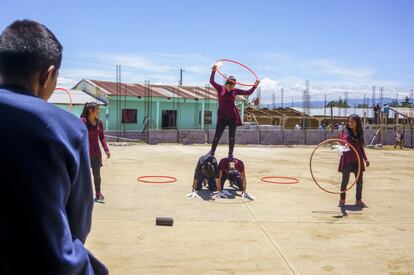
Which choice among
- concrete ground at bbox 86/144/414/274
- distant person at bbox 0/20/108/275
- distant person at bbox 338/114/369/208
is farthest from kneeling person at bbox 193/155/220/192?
distant person at bbox 0/20/108/275

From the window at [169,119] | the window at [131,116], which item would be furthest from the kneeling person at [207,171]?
the window at [169,119]

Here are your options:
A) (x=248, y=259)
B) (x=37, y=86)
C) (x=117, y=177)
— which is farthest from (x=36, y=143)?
(x=117, y=177)

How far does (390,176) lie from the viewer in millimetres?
14172

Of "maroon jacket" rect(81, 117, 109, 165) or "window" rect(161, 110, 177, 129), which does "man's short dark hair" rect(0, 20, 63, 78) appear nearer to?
"maroon jacket" rect(81, 117, 109, 165)

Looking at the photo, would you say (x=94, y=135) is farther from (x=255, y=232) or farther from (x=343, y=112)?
(x=343, y=112)

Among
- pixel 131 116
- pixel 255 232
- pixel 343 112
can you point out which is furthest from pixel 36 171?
pixel 343 112

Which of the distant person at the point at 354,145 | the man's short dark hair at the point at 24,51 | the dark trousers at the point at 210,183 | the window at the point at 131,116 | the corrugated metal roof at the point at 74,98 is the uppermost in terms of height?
the corrugated metal roof at the point at 74,98

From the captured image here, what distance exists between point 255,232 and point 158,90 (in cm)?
3309

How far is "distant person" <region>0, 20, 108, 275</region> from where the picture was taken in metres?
1.36

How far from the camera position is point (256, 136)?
31.5 meters

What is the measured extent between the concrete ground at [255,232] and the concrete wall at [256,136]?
17989 mm

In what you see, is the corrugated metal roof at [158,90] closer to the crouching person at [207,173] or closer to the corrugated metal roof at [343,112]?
the corrugated metal roof at [343,112]

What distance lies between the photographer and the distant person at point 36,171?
4.47 ft

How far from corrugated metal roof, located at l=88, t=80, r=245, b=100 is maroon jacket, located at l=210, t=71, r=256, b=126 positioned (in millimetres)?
25146
